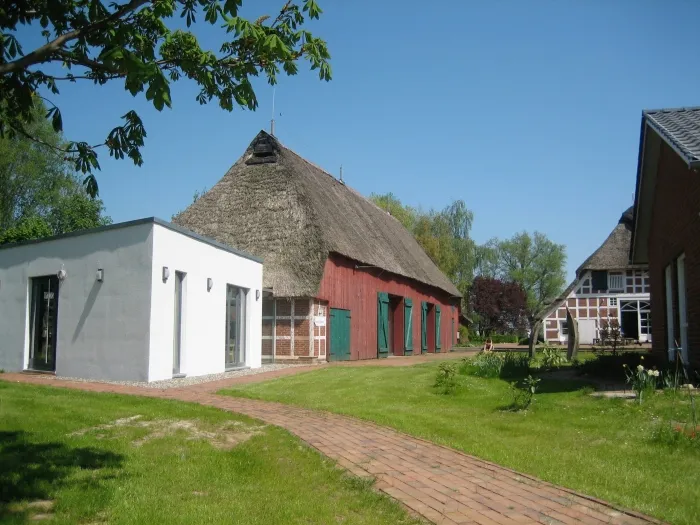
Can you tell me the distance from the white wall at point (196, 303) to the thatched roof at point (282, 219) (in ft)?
10.3

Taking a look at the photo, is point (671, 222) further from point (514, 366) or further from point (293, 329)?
point (293, 329)

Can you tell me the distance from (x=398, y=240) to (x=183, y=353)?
21743 millimetres

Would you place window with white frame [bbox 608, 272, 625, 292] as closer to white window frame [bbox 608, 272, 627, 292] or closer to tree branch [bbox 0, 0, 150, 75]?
white window frame [bbox 608, 272, 627, 292]

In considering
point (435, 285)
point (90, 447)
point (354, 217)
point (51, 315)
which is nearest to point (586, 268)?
point (435, 285)

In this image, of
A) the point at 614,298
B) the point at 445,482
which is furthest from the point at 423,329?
the point at 445,482

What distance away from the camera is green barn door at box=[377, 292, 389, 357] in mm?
26672

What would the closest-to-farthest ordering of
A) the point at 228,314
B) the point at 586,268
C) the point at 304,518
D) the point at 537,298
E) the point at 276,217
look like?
the point at 304,518, the point at 228,314, the point at 276,217, the point at 586,268, the point at 537,298

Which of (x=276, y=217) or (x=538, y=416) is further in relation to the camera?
(x=276, y=217)

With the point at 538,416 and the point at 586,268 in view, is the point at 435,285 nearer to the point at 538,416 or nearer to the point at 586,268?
the point at 586,268

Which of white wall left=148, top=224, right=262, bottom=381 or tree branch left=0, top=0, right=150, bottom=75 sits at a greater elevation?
tree branch left=0, top=0, right=150, bottom=75

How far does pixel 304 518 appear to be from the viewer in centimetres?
432

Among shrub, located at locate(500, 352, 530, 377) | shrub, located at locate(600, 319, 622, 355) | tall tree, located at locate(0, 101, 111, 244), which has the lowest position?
shrub, located at locate(500, 352, 530, 377)

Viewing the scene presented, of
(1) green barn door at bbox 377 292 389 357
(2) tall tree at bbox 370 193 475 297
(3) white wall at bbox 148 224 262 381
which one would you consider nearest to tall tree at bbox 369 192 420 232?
(2) tall tree at bbox 370 193 475 297

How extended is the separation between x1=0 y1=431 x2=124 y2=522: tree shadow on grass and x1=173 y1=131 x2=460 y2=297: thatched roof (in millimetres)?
14481
